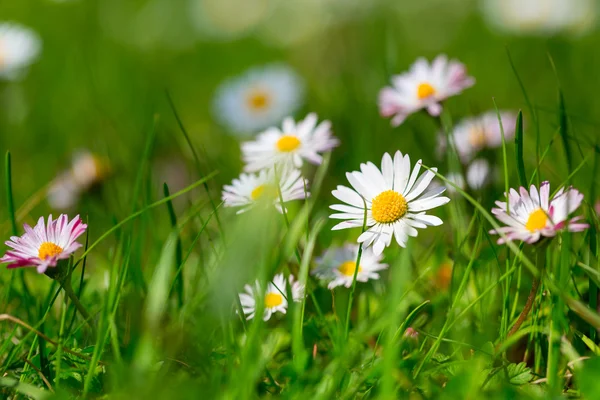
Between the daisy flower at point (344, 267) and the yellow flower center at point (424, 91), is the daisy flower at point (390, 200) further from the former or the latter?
the yellow flower center at point (424, 91)

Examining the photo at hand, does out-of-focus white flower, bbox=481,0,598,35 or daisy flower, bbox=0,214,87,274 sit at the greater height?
daisy flower, bbox=0,214,87,274

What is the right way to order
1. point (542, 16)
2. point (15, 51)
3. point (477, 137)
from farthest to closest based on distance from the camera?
point (542, 16)
point (15, 51)
point (477, 137)

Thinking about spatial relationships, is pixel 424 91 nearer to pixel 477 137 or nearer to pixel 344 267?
pixel 477 137

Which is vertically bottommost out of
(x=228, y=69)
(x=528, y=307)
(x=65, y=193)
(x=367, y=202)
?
(x=228, y=69)

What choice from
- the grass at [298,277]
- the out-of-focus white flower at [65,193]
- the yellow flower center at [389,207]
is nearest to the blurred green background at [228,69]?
the grass at [298,277]

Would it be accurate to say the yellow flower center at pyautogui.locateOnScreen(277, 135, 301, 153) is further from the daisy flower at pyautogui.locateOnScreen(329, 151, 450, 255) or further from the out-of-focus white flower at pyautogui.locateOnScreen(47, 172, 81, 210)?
the out-of-focus white flower at pyautogui.locateOnScreen(47, 172, 81, 210)

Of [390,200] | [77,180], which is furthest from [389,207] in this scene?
[77,180]

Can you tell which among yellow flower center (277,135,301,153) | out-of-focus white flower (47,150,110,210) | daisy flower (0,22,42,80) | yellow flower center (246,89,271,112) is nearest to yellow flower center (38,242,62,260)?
yellow flower center (277,135,301,153)
